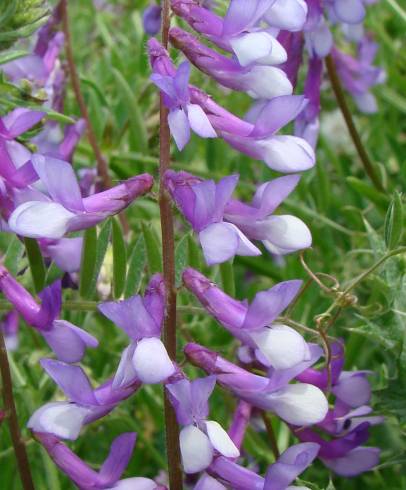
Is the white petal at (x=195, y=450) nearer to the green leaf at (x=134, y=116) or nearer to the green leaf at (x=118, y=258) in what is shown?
the green leaf at (x=118, y=258)

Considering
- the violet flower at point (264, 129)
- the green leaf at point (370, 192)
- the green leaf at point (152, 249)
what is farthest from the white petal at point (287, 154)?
the green leaf at point (370, 192)

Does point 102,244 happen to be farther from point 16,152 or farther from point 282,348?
point 282,348

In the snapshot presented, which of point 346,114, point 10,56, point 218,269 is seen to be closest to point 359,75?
point 346,114

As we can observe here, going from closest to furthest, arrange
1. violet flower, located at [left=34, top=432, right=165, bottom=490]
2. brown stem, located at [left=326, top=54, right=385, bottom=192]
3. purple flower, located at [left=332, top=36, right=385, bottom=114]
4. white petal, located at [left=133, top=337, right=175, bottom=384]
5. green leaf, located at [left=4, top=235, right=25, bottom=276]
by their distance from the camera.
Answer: white petal, located at [left=133, top=337, right=175, bottom=384] < violet flower, located at [left=34, top=432, right=165, bottom=490] < green leaf, located at [left=4, top=235, right=25, bottom=276] < brown stem, located at [left=326, top=54, right=385, bottom=192] < purple flower, located at [left=332, top=36, right=385, bottom=114]

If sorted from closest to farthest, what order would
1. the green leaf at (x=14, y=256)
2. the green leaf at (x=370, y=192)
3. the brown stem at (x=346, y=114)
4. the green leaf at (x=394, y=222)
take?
1. the green leaf at (x=394, y=222)
2. the green leaf at (x=14, y=256)
3. the green leaf at (x=370, y=192)
4. the brown stem at (x=346, y=114)

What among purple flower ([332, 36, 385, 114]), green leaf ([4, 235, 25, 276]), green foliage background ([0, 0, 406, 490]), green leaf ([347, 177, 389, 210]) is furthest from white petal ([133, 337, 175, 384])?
purple flower ([332, 36, 385, 114])

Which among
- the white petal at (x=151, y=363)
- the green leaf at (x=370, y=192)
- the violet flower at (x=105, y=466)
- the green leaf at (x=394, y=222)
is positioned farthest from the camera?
the green leaf at (x=370, y=192)

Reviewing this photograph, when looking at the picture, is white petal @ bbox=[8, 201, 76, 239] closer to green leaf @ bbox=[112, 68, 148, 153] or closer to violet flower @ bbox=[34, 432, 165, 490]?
violet flower @ bbox=[34, 432, 165, 490]
